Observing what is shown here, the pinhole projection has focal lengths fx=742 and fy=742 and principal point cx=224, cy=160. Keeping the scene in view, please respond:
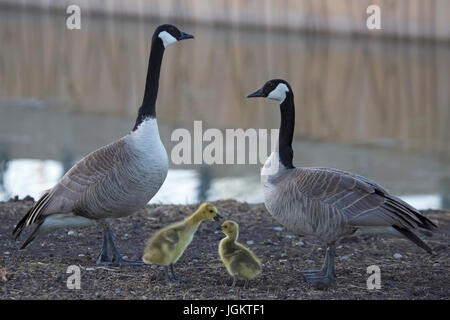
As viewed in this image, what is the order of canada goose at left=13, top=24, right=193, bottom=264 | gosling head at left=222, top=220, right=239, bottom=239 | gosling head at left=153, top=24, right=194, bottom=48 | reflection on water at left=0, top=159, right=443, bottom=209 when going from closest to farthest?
1. gosling head at left=222, top=220, right=239, bottom=239
2. canada goose at left=13, top=24, right=193, bottom=264
3. gosling head at left=153, top=24, right=194, bottom=48
4. reflection on water at left=0, top=159, right=443, bottom=209

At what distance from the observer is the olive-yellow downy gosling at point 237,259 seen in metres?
4.70

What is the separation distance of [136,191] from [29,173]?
172 inches

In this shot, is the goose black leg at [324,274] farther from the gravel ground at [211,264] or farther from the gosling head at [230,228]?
the gosling head at [230,228]

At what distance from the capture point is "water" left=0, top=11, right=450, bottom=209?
9.66 m

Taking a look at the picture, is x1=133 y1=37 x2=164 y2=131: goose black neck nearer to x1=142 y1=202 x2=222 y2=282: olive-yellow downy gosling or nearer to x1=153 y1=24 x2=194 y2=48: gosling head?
x1=153 y1=24 x2=194 y2=48: gosling head

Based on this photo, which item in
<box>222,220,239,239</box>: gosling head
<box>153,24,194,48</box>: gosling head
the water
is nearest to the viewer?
<box>222,220,239,239</box>: gosling head

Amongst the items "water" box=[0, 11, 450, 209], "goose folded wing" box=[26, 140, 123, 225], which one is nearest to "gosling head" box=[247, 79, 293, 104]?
"goose folded wing" box=[26, 140, 123, 225]

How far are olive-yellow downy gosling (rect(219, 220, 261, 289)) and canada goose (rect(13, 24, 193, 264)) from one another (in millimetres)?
757

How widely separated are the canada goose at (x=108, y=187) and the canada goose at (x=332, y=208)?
855 mm

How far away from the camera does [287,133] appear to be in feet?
18.1

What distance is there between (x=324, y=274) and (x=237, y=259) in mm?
710

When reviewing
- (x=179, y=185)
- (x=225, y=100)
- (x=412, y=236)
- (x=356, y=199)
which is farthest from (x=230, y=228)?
(x=225, y=100)

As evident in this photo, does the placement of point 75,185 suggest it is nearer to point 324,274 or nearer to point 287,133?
point 287,133

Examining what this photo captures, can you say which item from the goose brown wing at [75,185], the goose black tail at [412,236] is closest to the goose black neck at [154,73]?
the goose brown wing at [75,185]
